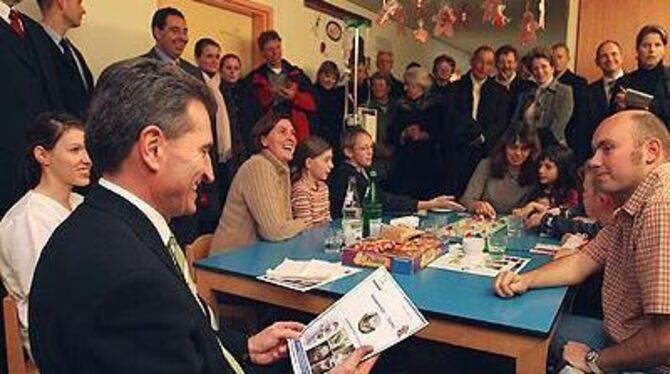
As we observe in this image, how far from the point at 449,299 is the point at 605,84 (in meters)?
2.67

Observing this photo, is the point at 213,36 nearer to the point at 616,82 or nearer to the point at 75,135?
the point at 75,135

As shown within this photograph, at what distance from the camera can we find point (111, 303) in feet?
2.53

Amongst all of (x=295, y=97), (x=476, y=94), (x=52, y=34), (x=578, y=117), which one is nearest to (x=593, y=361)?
(x=52, y=34)

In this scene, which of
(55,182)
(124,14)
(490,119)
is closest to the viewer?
(55,182)

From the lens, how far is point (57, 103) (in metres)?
2.41

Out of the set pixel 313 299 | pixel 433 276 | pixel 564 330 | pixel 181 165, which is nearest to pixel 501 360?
pixel 564 330

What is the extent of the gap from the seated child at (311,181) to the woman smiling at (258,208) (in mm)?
203

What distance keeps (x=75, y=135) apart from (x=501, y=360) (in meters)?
1.78

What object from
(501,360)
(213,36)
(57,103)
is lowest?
(501,360)

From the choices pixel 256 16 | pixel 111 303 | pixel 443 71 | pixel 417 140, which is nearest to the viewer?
pixel 111 303

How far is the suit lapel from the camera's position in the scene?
879 mm

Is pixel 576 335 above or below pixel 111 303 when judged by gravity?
below

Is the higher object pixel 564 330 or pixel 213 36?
pixel 213 36

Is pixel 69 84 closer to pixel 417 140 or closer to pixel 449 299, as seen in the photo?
pixel 449 299
